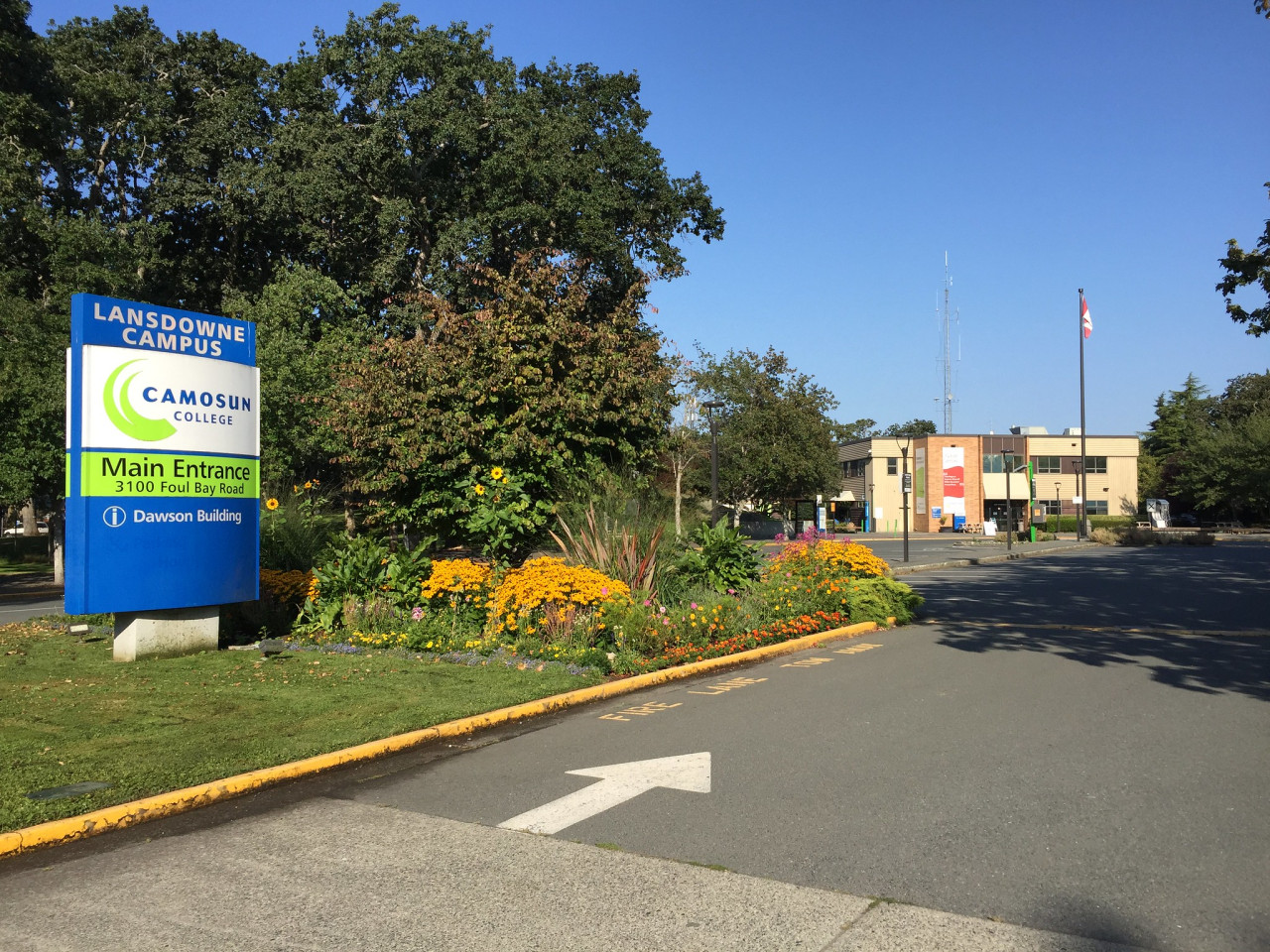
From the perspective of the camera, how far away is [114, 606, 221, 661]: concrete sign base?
11.0m

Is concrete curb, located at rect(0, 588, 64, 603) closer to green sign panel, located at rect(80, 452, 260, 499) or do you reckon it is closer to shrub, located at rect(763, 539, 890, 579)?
green sign panel, located at rect(80, 452, 260, 499)

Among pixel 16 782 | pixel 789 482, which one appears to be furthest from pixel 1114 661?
pixel 789 482

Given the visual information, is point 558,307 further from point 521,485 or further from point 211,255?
point 211,255

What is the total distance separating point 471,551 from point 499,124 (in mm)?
20285

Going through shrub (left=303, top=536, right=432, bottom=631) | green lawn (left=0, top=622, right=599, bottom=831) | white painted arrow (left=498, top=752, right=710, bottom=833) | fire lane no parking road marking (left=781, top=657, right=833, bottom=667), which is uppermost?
shrub (left=303, top=536, right=432, bottom=631)

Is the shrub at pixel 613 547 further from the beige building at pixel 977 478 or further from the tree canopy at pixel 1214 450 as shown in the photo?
the tree canopy at pixel 1214 450

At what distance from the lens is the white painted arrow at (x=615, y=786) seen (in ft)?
18.7

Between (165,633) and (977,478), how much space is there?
77.8m

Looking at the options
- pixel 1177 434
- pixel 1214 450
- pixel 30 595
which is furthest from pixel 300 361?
pixel 1177 434

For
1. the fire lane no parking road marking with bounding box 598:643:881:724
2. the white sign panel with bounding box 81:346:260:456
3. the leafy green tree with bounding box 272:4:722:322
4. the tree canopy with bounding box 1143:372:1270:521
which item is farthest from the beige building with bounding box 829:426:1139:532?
the white sign panel with bounding box 81:346:260:456

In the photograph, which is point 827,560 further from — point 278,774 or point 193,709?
point 278,774

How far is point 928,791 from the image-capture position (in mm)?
6078

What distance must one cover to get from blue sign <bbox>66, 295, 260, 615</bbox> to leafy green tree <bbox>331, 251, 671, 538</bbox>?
1886mm

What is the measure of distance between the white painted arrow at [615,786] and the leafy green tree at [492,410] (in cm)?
678
